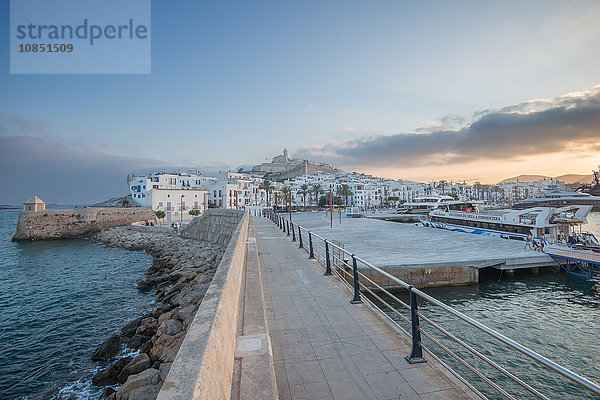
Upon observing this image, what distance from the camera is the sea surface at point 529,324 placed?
784 cm

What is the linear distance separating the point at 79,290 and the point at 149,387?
1654 cm

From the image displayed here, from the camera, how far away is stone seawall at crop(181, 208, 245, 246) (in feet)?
81.1

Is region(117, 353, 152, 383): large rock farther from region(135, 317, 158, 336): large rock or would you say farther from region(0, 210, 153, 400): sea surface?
region(135, 317, 158, 336): large rock

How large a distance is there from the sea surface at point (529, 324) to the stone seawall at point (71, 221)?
51.6 metres

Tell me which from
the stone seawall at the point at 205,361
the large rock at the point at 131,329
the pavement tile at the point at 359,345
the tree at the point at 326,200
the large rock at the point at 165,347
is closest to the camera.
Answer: the stone seawall at the point at 205,361

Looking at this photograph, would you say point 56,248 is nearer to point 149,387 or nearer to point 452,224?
point 149,387

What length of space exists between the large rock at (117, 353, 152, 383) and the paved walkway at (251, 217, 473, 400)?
4.07 meters

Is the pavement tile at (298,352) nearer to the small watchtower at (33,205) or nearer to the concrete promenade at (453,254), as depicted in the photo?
the concrete promenade at (453,254)

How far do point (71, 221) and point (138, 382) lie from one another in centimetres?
5278

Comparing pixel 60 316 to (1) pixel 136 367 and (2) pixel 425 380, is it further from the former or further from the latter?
(2) pixel 425 380

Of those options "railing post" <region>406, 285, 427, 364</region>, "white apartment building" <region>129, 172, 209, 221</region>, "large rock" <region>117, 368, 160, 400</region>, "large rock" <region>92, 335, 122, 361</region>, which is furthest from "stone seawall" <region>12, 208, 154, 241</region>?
"railing post" <region>406, 285, 427, 364</region>

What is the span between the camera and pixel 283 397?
3.27 m

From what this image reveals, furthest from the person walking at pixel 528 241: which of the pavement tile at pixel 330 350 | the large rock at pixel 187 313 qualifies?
the large rock at pixel 187 313

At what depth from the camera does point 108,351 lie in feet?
32.7
